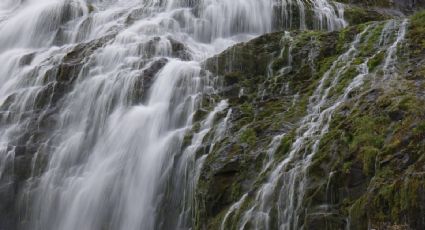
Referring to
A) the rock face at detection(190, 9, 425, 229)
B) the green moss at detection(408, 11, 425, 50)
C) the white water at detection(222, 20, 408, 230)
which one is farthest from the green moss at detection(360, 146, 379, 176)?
the green moss at detection(408, 11, 425, 50)

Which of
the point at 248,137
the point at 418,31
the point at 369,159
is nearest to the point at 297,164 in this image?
the point at 369,159

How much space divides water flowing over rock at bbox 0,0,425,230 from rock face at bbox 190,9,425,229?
0.03 m

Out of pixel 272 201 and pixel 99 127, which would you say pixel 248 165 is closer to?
pixel 272 201

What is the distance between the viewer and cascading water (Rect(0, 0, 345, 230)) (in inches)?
500

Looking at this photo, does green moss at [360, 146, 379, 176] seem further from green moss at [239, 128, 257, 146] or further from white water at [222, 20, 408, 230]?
green moss at [239, 128, 257, 146]

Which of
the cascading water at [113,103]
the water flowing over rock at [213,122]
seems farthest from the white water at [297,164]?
the cascading water at [113,103]

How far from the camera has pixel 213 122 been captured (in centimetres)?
1295

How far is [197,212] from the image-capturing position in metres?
11.0

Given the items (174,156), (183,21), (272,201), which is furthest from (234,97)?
(183,21)

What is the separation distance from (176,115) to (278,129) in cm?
350

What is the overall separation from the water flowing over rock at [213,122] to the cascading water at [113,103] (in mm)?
42

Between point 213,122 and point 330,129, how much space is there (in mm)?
3572

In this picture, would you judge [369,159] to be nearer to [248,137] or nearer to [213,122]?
[248,137]

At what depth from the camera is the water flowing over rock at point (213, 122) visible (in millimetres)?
9141
